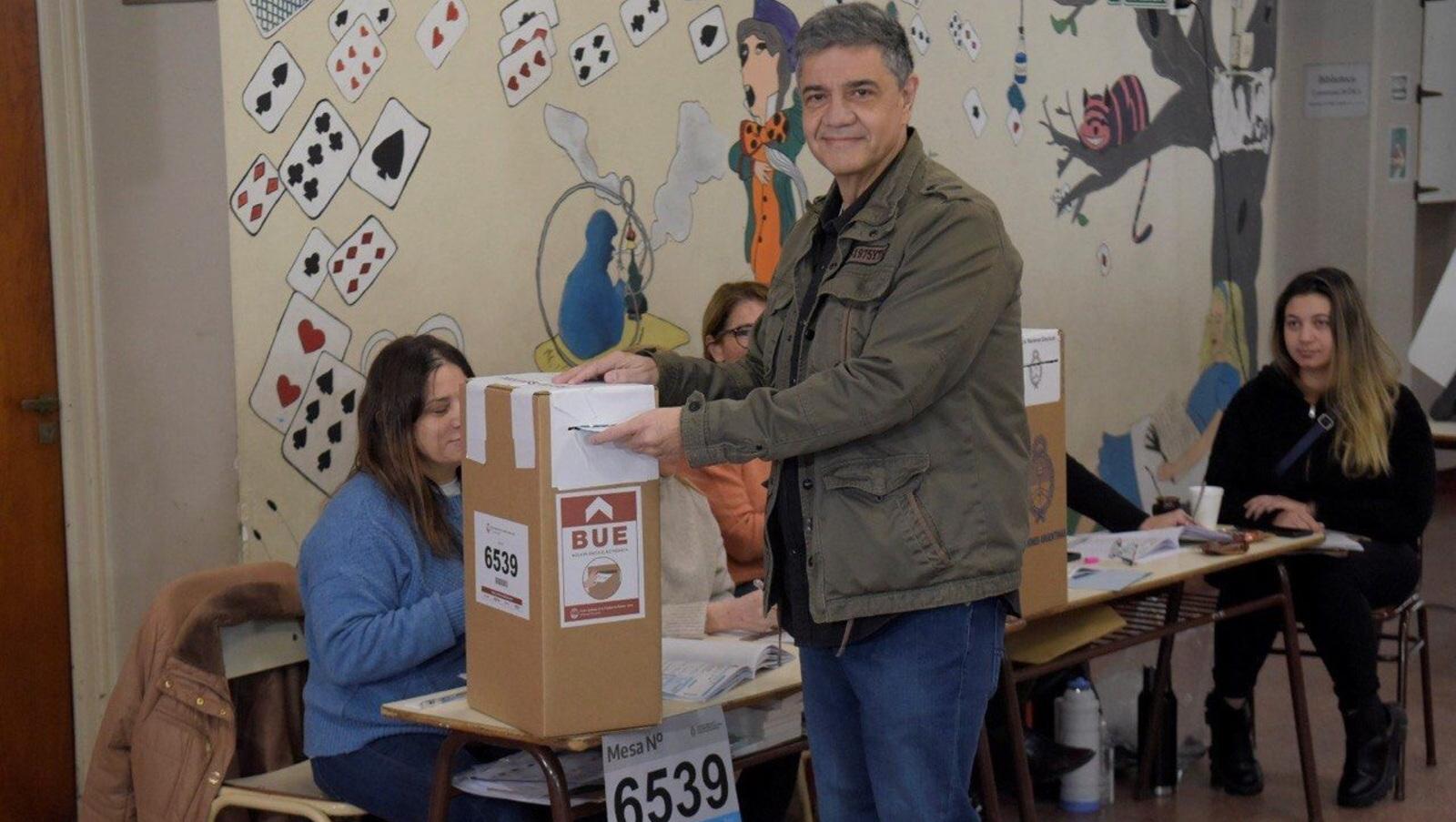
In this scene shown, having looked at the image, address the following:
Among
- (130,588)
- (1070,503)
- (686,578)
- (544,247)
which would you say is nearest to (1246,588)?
(1070,503)

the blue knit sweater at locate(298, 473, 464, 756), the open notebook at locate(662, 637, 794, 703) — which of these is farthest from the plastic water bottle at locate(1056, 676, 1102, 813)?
the blue knit sweater at locate(298, 473, 464, 756)

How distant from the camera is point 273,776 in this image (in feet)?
8.73

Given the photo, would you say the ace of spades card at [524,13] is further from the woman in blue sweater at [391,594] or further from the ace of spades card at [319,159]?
the woman in blue sweater at [391,594]

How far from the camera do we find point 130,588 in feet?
10.8

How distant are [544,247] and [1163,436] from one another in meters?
3.41

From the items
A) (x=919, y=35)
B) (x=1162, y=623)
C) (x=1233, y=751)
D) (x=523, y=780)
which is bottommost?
(x=1233, y=751)

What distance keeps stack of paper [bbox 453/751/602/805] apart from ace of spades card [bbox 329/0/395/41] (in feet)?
5.19

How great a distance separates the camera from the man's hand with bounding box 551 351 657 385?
6.98 ft

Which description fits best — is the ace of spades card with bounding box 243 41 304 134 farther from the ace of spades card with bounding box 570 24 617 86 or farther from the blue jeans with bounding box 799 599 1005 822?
the blue jeans with bounding box 799 599 1005 822

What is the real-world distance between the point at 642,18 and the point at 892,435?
217cm

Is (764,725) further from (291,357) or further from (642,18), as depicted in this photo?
(642,18)

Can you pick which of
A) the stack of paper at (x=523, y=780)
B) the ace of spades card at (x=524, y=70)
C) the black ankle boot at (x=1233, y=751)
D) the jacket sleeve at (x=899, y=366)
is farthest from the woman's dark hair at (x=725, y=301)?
the black ankle boot at (x=1233, y=751)

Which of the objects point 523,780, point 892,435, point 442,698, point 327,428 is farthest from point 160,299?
point 892,435

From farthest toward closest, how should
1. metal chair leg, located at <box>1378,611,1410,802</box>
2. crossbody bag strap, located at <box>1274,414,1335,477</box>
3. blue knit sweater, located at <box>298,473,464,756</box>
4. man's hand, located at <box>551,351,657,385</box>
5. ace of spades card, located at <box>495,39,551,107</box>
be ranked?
crossbody bag strap, located at <box>1274,414,1335,477</box> < metal chair leg, located at <box>1378,611,1410,802</box> < ace of spades card, located at <box>495,39,551,107</box> < blue knit sweater, located at <box>298,473,464,756</box> < man's hand, located at <box>551,351,657,385</box>
